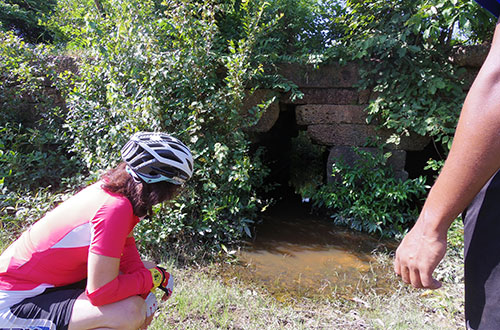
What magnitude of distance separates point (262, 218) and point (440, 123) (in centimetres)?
261

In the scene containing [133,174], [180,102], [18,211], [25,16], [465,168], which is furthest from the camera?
[25,16]

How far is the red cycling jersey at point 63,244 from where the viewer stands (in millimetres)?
1593

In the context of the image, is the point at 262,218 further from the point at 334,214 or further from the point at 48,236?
the point at 48,236

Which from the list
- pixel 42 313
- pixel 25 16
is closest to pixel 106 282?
pixel 42 313

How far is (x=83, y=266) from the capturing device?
1.73m

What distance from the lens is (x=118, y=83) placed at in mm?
3910

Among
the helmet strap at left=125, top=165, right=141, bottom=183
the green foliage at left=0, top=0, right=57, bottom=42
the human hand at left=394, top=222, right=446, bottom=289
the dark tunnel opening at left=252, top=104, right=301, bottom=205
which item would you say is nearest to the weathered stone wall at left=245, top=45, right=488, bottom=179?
the dark tunnel opening at left=252, top=104, right=301, bottom=205

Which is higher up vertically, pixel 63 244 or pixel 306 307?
pixel 63 244

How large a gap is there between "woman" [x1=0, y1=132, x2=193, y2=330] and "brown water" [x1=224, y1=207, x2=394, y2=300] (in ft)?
5.51

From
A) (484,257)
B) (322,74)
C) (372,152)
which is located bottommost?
(372,152)

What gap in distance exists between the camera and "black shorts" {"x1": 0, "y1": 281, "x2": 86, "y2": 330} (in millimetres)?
1548

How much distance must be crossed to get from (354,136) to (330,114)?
1.54 ft

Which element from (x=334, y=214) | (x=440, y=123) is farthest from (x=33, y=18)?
(x=440, y=123)

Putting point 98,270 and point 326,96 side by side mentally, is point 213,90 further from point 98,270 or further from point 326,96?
point 98,270
